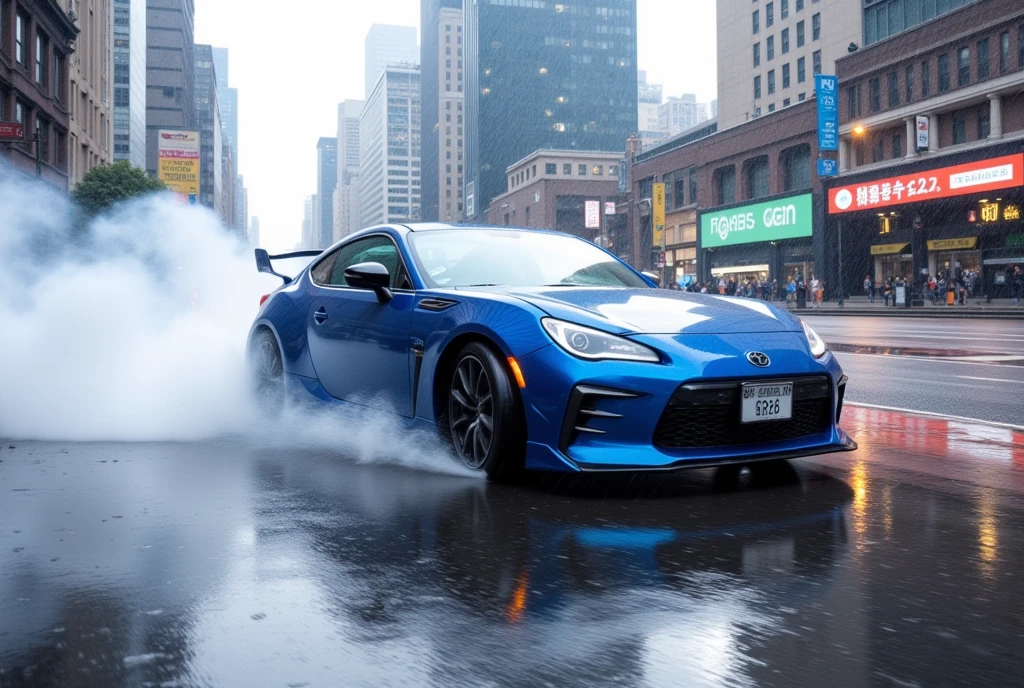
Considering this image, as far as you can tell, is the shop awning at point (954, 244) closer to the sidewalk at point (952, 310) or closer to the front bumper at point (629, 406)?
the sidewalk at point (952, 310)

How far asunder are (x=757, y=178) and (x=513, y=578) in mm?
58027

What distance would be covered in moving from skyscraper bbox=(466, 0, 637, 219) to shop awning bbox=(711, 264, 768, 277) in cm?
9418

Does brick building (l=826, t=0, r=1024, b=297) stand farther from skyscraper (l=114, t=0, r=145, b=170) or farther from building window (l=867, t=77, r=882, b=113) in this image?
skyscraper (l=114, t=0, r=145, b=170)

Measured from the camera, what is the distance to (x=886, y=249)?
46406 millimetres

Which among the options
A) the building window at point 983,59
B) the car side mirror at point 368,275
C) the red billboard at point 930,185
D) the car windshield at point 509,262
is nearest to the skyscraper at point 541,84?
the red billboard at point 930,185

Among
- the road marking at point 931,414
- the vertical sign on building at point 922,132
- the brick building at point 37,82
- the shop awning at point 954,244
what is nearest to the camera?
the road marking at point 931,414

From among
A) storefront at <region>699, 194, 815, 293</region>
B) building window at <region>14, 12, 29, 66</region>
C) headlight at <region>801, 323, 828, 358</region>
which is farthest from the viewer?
storefront at <region>699, 194, 815, 293</region>

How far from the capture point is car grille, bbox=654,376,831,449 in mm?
4168

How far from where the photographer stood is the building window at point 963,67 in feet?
133

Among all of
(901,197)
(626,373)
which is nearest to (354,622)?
(626,373)

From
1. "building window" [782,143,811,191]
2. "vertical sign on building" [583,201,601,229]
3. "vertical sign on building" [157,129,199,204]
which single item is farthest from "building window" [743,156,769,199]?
"vertical sign on building" [157,129,199,204]

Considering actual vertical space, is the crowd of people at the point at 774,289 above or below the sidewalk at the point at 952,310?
above

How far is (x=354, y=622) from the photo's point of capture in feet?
8.88

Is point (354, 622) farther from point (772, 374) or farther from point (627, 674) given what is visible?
point (772, 374)
